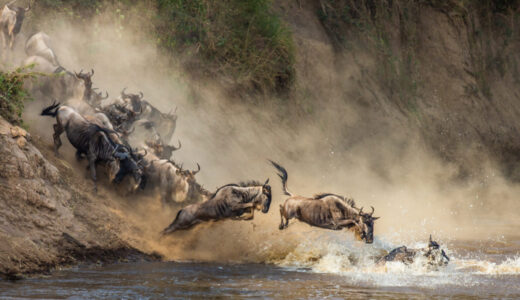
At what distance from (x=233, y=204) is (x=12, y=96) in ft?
11.6

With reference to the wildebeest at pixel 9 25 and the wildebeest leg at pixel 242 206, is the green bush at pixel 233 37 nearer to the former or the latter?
the wildebeest at pixel 9 25

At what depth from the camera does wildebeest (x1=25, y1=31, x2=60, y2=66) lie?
13.4 m

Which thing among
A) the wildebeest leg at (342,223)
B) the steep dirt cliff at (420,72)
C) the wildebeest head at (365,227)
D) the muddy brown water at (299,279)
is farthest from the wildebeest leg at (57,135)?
the steep dirt cliff at (420,72)

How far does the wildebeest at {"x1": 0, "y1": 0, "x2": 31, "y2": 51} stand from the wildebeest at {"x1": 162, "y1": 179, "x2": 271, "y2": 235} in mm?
4917

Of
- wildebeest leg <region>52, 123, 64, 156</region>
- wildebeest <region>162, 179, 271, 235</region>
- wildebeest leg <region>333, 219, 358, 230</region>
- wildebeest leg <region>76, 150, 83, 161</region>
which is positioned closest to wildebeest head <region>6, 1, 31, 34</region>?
wildebeest leg <region>52, 123, 64, 156</region>

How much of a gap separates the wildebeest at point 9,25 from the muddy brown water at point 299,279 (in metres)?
→ 5.54

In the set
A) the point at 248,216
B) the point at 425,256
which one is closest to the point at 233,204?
the point at 248,216

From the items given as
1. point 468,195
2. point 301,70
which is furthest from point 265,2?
point 468,195

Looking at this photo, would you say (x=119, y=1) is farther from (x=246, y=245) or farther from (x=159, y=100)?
(x=246, y=245)

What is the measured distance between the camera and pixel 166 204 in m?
11.7

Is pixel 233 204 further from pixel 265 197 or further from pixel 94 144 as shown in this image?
pixel 94 144

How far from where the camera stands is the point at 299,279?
9.02 metres

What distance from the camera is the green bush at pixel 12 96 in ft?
35.3

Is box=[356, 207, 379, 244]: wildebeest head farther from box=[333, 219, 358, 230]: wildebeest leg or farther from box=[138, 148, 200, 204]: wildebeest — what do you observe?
box=[138, 148, 200, 204]: wildebeest
